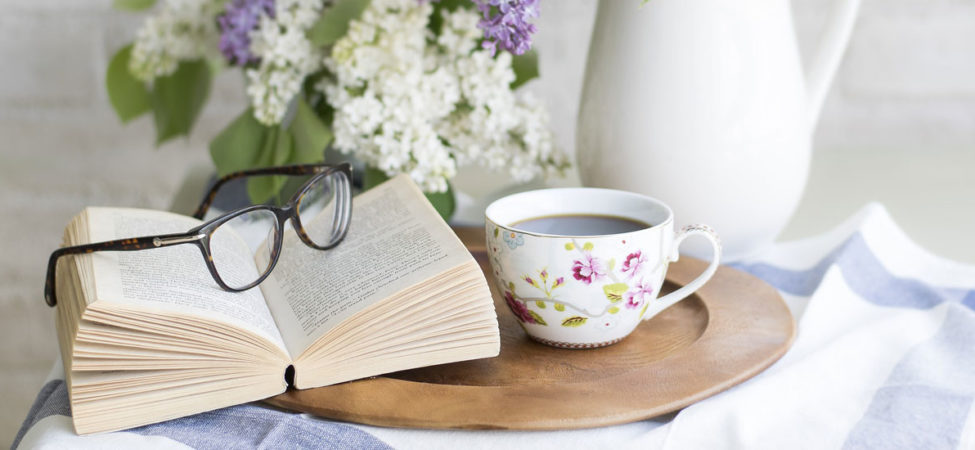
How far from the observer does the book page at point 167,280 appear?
44 centimetres

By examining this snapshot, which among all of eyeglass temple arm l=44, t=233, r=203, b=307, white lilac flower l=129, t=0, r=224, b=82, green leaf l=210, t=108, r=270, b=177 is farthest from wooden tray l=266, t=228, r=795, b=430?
white lilac flower l=129, t=0, r=224, b=82

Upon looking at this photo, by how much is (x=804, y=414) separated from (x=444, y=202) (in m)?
0.42

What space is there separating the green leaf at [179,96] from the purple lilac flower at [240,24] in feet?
0.61

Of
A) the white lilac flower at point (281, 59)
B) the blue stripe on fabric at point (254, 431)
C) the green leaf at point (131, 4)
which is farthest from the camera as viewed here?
the green leaf at point (131, 4)

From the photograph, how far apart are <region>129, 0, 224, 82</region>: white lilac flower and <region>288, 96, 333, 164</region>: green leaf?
0.15 meters

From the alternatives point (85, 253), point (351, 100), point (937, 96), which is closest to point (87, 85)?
point (351, 100)

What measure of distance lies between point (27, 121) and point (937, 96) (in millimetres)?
1349

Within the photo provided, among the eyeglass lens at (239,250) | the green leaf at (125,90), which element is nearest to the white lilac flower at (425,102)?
the eyeglass lens at (239,250)

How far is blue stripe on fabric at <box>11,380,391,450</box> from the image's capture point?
0.43m

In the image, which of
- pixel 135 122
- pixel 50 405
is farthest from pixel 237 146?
pixel 135 122

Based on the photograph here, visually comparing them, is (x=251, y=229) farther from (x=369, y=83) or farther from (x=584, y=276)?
(x=584, y=276)

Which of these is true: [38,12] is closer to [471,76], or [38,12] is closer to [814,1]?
[471,76]

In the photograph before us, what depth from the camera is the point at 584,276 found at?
50 cm

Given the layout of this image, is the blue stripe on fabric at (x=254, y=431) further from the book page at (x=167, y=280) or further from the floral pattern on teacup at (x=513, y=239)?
the floral pattern on teacup at (x=513, y=239)
